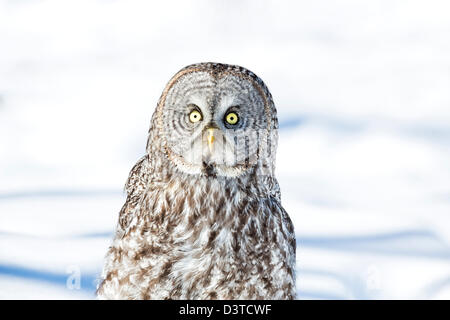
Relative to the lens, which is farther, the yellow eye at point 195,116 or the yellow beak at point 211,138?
the yellow eye at point 195,116

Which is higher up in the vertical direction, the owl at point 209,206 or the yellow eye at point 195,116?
the yellow eye at point 195,116

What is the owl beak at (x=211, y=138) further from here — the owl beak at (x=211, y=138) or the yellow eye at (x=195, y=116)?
the yellow eye at (x=195, y=116)

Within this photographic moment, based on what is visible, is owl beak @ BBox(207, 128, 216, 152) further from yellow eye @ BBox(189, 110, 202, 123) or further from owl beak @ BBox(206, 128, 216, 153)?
yellow eye @ BBox(189, 110, 202, 123)

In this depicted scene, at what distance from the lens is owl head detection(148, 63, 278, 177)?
3.84m

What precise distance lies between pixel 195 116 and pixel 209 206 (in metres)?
0.60

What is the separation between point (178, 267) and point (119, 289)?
1.49 feet

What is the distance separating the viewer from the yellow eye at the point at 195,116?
3879 mm

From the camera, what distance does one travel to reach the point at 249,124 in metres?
3.94

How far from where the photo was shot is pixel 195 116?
389 centimetres

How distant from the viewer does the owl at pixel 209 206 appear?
12.4 feet

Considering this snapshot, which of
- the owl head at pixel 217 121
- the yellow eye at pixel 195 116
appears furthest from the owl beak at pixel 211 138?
the yellow eye at pixel 195 116

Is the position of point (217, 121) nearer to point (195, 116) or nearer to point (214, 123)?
point (214, 123)
